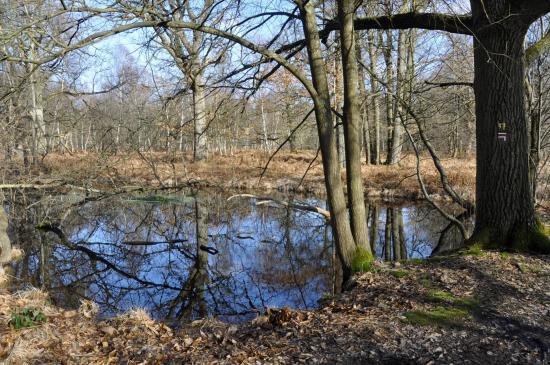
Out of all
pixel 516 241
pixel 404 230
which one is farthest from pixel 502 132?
pixel 404 230

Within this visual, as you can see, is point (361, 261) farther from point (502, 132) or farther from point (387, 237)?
point (387, 237)

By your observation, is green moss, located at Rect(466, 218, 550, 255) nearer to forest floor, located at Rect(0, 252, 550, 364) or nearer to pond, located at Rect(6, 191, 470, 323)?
forest floor, located at Rect(0, 252, 550, 364)

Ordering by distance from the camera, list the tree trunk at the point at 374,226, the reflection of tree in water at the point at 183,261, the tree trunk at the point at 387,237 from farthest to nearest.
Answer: the tree trunk at the point at 374,226, the tree trunk at the point at 387,237, the reflection of tree in water at the point at 183,261

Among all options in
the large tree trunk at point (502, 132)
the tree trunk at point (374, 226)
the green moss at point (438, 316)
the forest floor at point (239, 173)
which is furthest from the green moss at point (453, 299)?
the forest floor at point (239, 173)

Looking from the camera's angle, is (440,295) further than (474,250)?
No

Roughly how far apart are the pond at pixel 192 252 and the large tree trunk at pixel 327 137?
1.34 metres

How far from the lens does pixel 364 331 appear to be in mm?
4051

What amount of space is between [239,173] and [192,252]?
12271mm

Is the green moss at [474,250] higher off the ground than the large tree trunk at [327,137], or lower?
lower

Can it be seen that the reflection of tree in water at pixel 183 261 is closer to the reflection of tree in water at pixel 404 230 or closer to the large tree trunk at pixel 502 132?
the reflection of tree in water at pixel 404 230

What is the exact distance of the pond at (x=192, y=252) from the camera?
25.1 ft

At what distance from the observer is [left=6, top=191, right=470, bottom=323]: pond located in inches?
301

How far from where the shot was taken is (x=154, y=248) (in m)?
11.0

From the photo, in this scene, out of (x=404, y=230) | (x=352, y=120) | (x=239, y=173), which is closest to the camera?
(x=352, y=120)
